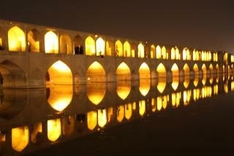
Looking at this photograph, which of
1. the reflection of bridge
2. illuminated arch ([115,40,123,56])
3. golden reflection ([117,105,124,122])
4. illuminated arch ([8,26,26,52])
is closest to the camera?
golden reflection ([117,105,124,122])

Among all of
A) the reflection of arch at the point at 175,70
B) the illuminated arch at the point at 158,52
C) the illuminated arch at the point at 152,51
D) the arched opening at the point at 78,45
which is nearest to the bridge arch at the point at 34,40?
the arched opening at the point at 78,45

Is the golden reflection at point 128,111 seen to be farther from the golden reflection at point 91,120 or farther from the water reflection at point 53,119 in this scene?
the golden reflection at point 91,120

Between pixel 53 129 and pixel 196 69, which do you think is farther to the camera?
pixel 196 69

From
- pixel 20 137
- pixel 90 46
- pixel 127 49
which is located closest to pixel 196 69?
pixel 127 49

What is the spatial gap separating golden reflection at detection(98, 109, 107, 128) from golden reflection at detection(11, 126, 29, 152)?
5.61 ft

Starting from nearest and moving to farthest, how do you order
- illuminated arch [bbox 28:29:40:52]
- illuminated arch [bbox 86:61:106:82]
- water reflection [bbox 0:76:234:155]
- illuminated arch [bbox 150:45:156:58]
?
water reflection [bbox 0:76:234:155] < illuminated arch [bbox 28:29:40:52] < illuminated arch [bbox 86:61:106:82] < illuminated arch [bbox 150:45:156:58]

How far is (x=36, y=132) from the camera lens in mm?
6875

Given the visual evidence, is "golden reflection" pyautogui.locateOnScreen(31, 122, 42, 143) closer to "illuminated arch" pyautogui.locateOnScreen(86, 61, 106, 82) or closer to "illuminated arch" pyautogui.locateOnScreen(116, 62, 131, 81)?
"illuminated arch" pyautogui.locateOnScreen(86, 61, 106, 82)

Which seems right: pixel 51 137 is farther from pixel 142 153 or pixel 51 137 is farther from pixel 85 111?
pixel 85 111

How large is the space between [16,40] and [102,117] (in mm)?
9440

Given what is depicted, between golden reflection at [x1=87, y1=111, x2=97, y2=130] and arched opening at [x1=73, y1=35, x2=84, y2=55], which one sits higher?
arched opening at [x1=73, y1=35, x2=84, y2=55]

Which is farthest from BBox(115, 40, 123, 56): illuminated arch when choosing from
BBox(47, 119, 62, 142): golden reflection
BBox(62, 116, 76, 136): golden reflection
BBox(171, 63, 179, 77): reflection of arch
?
BBox(47, 119, 62, 142): golden reflection

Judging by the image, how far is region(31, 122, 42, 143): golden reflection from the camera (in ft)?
20.6

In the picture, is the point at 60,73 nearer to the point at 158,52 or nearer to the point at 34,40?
the point at 34,40
